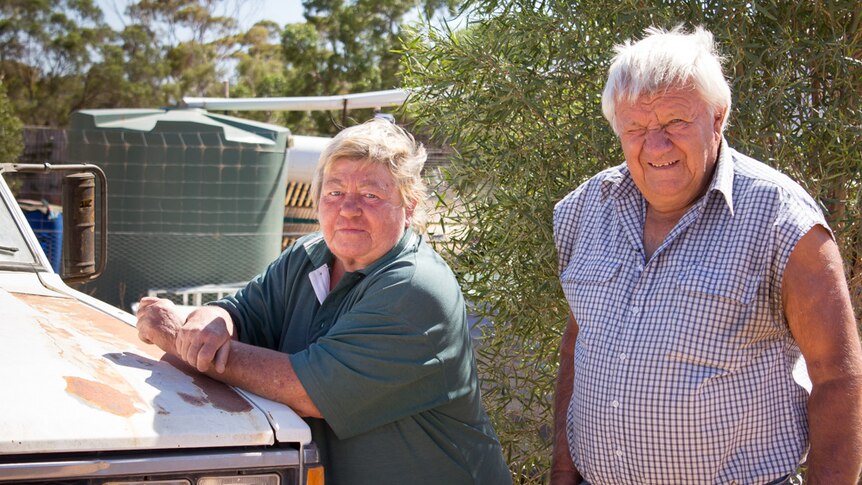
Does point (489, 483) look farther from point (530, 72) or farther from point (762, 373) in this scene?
point (530, 72)

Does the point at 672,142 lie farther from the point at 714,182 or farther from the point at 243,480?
the point at 243,480

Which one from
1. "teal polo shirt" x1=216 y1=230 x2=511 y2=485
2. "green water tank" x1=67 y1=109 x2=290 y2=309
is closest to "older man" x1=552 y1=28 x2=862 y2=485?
"teal polo shirt" x1=216 y1=230 x2=511 y2=485

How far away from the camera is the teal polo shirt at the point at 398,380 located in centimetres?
241

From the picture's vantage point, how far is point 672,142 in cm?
232

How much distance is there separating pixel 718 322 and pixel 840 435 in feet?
1.15

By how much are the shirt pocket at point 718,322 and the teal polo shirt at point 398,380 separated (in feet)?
2.00

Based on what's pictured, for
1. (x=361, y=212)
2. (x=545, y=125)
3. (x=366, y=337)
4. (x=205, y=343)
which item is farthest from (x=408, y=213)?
(x=545, y=125)

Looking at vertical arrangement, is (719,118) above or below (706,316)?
above

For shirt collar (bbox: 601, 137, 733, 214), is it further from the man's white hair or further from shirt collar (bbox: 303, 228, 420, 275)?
shirt collar (bbox: 303, 228, 420, 275)

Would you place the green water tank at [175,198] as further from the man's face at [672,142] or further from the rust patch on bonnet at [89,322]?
the man's face at [672,142]

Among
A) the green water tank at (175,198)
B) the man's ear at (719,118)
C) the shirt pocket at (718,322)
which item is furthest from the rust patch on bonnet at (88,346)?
the green water tank at (175,198)

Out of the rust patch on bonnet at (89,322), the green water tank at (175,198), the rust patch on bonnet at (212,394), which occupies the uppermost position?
the rust patch on bonnet at (89,322)

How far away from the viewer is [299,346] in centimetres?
277

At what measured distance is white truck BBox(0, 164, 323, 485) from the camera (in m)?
1.93
